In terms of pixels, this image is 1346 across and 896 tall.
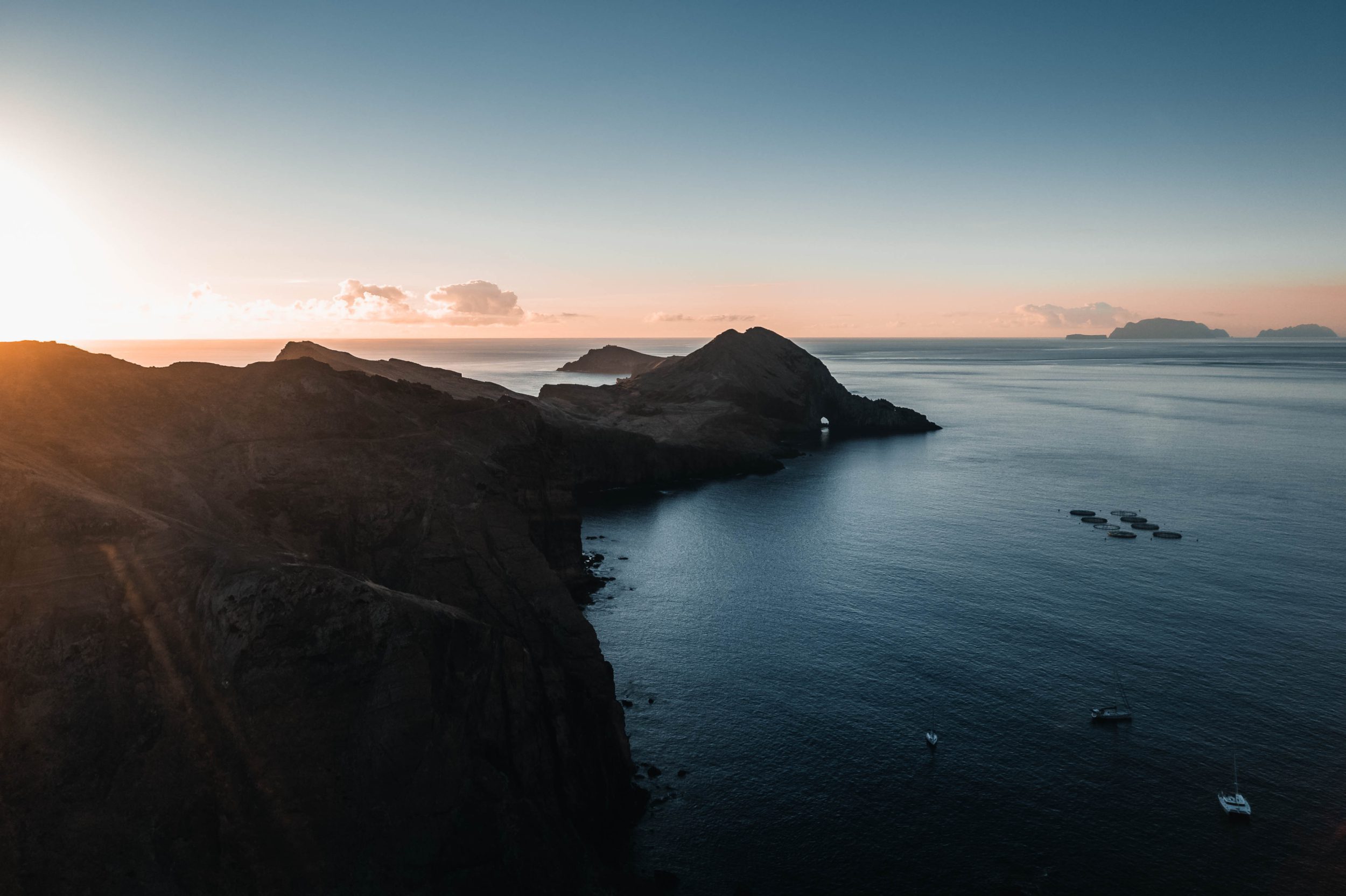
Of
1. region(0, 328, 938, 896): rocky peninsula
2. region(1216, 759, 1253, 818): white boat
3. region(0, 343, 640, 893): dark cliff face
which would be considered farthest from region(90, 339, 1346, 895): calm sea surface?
region(0, 328, 938, 896): rocky peninsula

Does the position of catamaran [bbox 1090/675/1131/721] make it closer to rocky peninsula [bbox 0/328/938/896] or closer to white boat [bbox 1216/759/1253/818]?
white boat [bbox 1216/759/1253/818]

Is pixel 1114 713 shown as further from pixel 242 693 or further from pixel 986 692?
pixel 242 693

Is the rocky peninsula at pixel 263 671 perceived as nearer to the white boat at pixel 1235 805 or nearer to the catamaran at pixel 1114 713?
the catamaran at pixel 1114 713

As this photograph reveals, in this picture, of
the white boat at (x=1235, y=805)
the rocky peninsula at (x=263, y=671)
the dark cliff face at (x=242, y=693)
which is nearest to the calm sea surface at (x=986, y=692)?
the white boat at (x=1235, y=805)

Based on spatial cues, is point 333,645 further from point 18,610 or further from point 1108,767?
point 1108,767

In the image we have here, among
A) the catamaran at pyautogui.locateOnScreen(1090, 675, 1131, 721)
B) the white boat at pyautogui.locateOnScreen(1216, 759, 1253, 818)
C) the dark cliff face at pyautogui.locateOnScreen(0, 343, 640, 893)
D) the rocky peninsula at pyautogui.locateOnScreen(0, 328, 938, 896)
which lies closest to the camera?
the dark cliff face at pyautogui.locateOnScreen(0, 343, 640, 893)

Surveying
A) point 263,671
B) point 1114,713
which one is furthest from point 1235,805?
point 263,671
